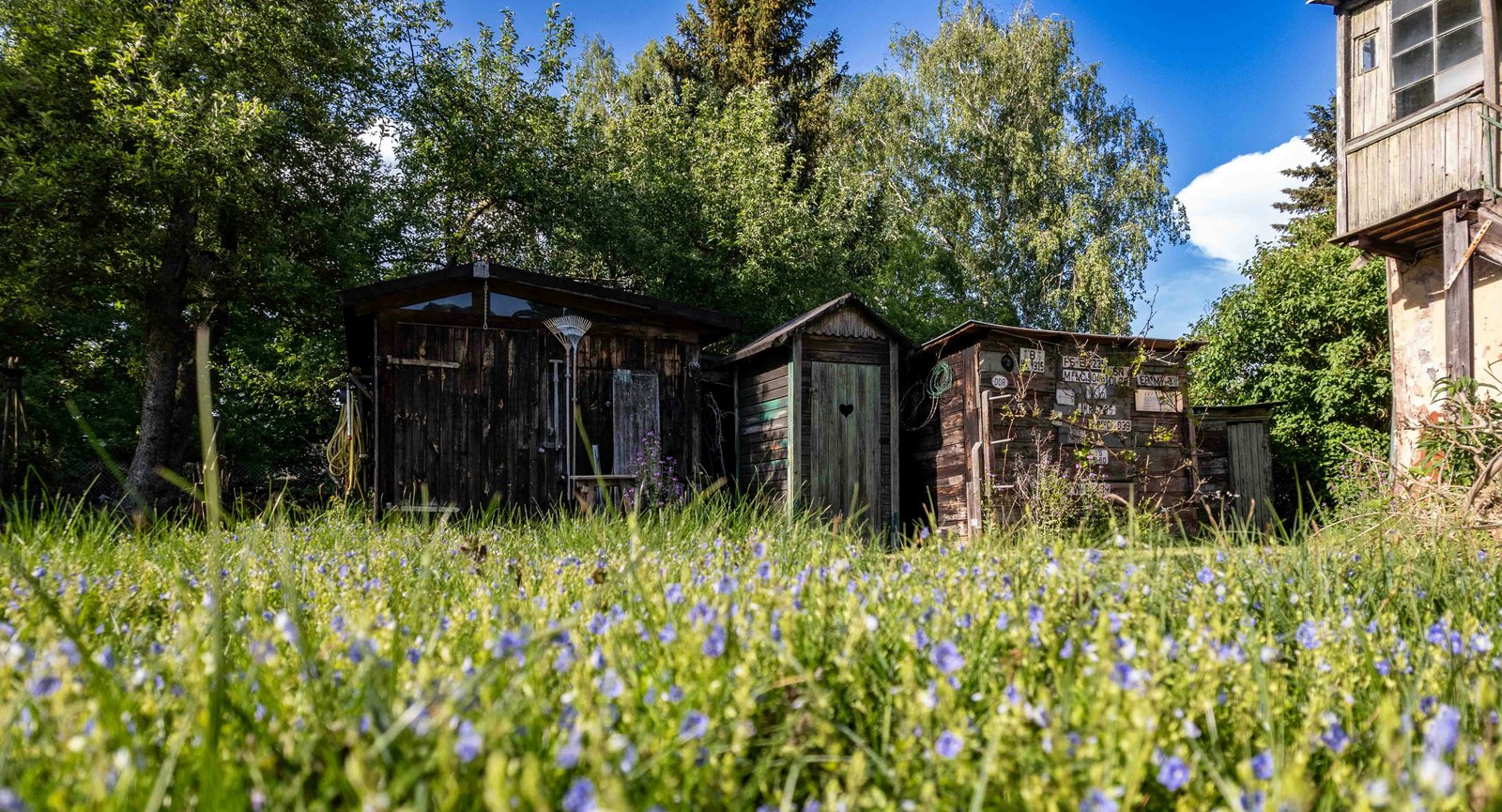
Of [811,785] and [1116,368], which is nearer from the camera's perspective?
[811,785]

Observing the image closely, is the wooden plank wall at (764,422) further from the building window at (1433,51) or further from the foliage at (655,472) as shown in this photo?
the building window at (1433,51)

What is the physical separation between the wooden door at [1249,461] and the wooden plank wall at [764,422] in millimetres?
→ 7081

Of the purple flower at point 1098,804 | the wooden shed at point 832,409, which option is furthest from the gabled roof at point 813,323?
the purple flower at point 1098,804

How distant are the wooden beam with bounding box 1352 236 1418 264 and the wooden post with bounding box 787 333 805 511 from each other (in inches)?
256

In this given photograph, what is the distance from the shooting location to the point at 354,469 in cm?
1105

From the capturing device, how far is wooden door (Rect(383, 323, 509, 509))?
1076 cm

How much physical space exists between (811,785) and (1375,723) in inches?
53.0

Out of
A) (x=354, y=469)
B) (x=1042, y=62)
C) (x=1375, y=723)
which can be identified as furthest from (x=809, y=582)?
(x=1042, y=62)

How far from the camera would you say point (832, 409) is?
1236 centimetres

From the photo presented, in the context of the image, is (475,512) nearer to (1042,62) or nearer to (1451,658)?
(1451,658)

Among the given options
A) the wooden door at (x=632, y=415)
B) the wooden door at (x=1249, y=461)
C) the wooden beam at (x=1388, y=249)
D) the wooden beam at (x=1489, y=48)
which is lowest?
the wooden door at (x=1249, y=461)

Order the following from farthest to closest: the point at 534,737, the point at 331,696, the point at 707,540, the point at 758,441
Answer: the point at 758,441
the point at 707,540
the point at 331,696
the point at 534,737

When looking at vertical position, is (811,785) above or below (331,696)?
below

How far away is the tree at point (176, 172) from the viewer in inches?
499
